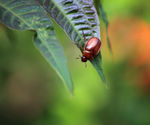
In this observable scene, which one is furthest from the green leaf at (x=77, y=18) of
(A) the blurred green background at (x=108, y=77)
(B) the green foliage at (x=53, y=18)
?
(A) the blurred green background at (x=108, y=77)

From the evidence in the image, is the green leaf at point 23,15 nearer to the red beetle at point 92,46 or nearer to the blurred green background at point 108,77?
the red beetle at point 92,46

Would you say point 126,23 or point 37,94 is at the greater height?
point 126,23

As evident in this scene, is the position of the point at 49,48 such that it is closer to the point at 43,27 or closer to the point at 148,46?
the point at 43,27

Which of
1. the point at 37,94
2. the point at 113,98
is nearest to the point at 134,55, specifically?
the point at 113,98

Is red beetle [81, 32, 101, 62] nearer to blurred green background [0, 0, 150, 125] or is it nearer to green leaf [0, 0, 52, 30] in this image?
green leaf [0, 0, 52, 30]

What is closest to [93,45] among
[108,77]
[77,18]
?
[77,18]

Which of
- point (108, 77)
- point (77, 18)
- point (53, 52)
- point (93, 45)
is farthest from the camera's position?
point (108, 77)

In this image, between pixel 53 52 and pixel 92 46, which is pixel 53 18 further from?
pixel 92 46
